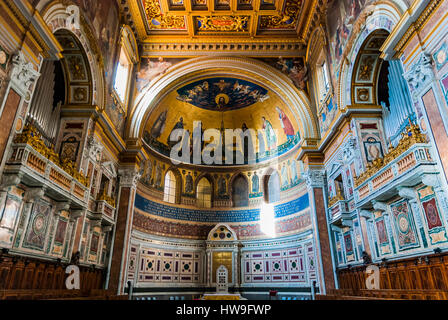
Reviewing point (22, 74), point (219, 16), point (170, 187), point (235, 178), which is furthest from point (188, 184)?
point (22, 74)

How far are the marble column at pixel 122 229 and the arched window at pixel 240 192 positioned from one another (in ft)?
29.4

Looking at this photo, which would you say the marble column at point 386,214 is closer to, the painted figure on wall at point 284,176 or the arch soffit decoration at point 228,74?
the arch soffit decoration at point 228,74

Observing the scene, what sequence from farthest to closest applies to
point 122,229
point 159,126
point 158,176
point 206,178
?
1. point 206,178
2. point 159,126
3. point 158,176
4. point 122,229

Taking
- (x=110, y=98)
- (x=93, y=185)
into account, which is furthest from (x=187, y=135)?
(x=93, y=185)

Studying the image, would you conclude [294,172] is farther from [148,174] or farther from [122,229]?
[122,229]

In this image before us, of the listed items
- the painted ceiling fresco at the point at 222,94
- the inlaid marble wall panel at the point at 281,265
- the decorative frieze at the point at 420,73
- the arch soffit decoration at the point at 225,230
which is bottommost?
the inlaid marble wall panel at the point at 281,265

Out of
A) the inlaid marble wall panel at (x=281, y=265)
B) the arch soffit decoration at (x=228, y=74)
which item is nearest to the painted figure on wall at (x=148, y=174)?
the arch soffit decoration at (x=228, y=74)

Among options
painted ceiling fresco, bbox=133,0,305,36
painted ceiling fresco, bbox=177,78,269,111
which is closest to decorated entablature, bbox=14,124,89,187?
painted ceiling fresco, bbox=133,0,305,36

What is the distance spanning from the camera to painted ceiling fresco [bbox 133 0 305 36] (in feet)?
58.9

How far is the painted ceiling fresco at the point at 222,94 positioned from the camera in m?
21.2

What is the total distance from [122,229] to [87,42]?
920 cm

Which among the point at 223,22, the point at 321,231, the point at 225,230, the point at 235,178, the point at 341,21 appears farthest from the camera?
the point at 235,178

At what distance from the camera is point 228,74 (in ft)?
66.2

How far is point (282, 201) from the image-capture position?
20.7 metres
